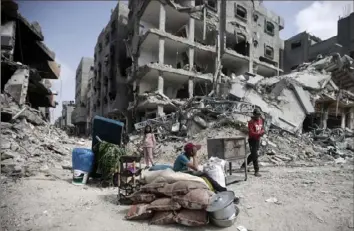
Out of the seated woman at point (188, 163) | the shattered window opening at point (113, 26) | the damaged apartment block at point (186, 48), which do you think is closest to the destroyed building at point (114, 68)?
the shattered window opening at point (113, 26)

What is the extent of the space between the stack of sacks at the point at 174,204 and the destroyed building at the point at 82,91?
39.8m

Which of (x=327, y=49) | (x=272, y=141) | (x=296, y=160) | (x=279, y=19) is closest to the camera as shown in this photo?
(x=296, y=160)

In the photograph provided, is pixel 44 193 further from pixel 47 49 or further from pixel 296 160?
pixel 47 49

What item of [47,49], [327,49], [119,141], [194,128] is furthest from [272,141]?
[327,49]

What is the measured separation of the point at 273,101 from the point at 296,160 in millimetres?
5063

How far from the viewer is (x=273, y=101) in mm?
14750

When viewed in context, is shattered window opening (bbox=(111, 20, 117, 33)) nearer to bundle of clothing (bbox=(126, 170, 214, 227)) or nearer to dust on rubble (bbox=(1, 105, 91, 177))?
dust on rubble (bbox=(1, 105, 91, 177))

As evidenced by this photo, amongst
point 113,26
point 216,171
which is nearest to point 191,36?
point 113,26

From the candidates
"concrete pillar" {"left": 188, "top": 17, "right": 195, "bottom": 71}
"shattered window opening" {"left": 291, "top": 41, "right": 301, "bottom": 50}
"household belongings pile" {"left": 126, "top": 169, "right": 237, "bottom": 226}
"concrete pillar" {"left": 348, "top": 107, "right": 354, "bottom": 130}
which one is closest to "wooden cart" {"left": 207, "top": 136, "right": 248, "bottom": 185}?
"household belongings pile" {"left": 126, "top": 169, "right": 237, "bottom": 226}

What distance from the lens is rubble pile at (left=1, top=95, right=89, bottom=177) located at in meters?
6.35

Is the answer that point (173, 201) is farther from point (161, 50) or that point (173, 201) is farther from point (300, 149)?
point (161, 50)

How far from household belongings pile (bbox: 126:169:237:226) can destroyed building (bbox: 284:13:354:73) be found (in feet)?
100

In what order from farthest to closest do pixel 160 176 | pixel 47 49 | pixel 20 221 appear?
pixel 47 49, pixel 160 176, pixel 20 221

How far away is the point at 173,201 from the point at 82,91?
4737 centimetres
